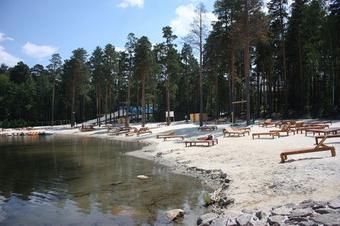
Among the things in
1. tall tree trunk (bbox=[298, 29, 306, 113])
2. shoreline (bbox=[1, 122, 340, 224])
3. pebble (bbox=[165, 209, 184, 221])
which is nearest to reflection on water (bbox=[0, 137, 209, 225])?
pebble (bbox=[165, 209, 184, 221])

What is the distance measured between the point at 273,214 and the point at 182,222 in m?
2.72

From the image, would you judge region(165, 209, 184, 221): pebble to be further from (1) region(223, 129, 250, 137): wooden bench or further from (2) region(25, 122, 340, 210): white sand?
(1) region(223, 129, 250, 137): wooden bench

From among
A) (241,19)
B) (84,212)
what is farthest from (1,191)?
(241,19)

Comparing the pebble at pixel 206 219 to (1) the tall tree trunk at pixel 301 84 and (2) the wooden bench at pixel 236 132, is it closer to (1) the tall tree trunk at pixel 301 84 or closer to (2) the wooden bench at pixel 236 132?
(2) the wooden bench at pixel 236 132

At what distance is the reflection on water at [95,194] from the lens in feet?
39.2

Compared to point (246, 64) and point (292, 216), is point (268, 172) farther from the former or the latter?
point (246, 64)

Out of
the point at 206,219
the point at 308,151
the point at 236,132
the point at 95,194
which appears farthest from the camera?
the point at 236,132

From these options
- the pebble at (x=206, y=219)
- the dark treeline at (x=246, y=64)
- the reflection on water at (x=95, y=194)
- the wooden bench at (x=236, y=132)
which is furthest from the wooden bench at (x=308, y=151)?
the dark treeline at (x=246, y=64)

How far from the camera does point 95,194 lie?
50.0ft

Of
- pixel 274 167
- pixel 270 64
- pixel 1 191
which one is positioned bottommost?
pixel 1 191

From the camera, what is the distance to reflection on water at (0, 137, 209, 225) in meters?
11.9

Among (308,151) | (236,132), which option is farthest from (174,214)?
(236,132)

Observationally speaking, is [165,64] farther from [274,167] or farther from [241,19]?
[274,167]

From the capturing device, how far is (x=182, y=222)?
35.8 ft
